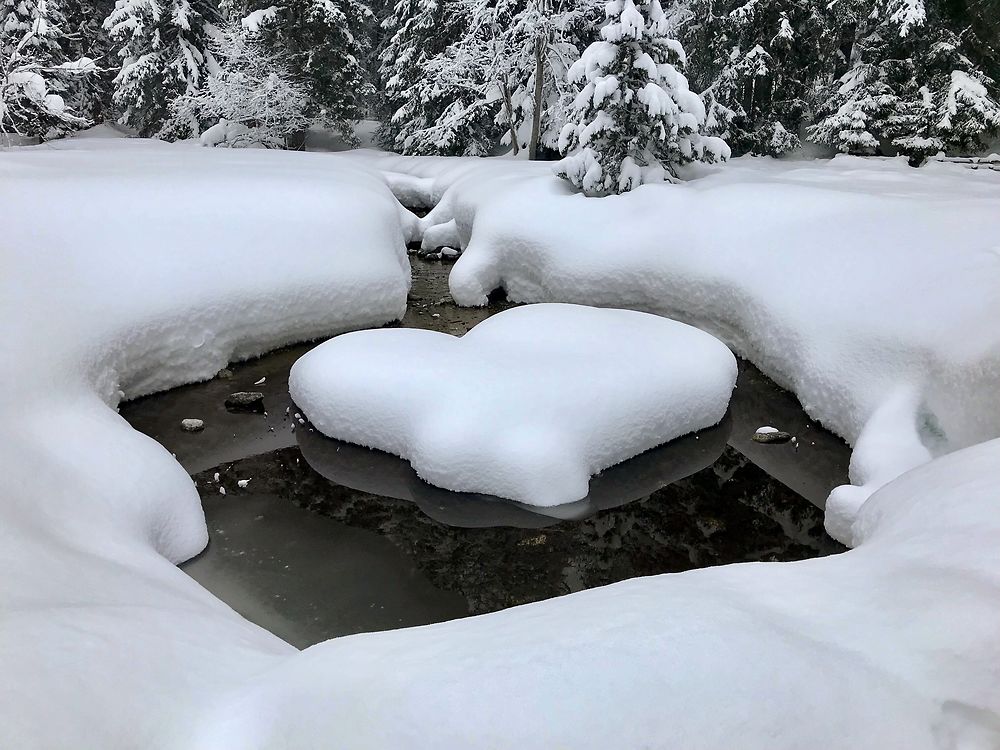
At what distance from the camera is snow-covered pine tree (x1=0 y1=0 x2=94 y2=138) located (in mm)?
11078

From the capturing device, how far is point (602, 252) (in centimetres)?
1044

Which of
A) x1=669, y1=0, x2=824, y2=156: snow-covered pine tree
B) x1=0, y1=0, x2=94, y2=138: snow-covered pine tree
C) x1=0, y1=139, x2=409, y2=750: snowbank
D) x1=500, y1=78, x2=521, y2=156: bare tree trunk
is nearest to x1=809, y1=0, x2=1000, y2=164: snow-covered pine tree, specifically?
x1=669, y1=0, x2=824, y2=156: snow-covered pine tree

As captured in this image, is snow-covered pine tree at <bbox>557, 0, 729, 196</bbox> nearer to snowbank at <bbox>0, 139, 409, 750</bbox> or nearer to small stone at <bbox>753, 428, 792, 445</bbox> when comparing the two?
snowbank at <bbox>0, 139, 409, 750</bbox>

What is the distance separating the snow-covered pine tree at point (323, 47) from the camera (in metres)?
20.8

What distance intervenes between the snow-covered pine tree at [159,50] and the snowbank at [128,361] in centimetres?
1089

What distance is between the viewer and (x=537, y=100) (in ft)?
59.7

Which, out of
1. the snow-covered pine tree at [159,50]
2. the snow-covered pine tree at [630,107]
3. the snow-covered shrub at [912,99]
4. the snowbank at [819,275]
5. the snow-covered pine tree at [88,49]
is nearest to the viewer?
the snowbank at [819,275]

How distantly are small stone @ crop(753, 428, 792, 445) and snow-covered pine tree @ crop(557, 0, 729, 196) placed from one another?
5634 mm

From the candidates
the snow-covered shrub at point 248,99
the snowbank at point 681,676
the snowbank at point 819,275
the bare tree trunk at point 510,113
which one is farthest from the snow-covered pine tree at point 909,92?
the snowbank at point 681,676

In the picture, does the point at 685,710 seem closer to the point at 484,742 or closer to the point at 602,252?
the point at 484,742

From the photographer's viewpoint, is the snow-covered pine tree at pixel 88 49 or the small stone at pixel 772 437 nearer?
the small stone at pixel 772 437

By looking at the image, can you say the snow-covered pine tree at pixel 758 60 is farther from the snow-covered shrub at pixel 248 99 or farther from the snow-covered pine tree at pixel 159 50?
the snow-covered pine tree at pixel 159 50

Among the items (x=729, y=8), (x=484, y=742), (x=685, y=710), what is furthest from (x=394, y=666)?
(x=729, y=8)

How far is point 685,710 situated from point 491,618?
37.1 inches
